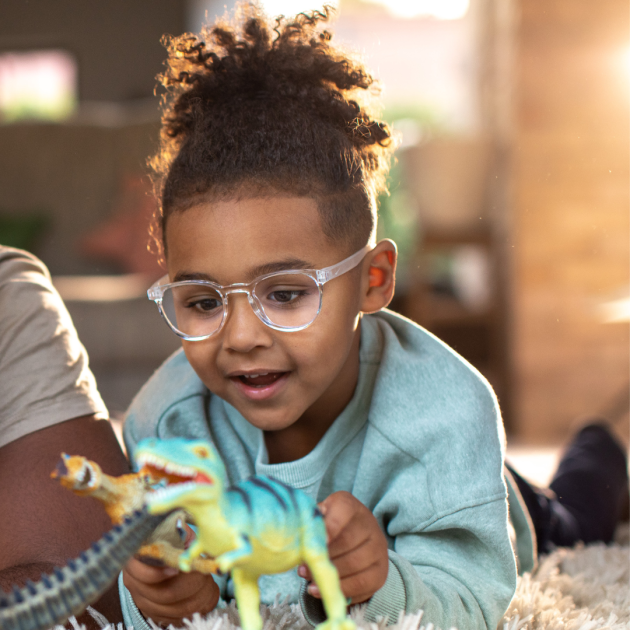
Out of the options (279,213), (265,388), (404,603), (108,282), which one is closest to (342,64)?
(279,213)

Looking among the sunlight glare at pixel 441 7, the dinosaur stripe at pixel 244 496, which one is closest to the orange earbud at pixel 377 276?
the dinosaur stripe at pixel 244 496

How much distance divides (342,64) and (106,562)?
711 millimetres

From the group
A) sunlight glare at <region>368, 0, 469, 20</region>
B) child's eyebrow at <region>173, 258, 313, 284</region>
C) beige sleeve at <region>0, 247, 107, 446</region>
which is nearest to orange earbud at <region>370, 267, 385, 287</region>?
child's eyebrow at <region>173, 258, 313, 284</region>

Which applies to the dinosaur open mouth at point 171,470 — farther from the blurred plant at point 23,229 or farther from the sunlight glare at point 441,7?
the blurred plant at point 23,229

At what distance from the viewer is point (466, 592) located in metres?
0.78

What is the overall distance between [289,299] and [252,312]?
0.17 feet

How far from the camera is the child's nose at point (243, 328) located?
73 centimetres

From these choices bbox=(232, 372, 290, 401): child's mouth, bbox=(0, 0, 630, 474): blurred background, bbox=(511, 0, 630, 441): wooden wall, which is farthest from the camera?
bbox=(511, 0, 630, 441): wooden wall

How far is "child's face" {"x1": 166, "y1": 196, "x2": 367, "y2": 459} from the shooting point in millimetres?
744

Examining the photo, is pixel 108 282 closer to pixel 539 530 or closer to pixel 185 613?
pixel 539 530

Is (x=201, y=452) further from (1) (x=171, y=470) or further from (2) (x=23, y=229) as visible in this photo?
(2) (x=23, y=229)

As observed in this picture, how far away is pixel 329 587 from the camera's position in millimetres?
495

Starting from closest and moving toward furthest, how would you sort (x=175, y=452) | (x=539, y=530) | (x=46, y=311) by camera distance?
(x=175, y=452)
(x=46, y=311)
(x=539, y=530)

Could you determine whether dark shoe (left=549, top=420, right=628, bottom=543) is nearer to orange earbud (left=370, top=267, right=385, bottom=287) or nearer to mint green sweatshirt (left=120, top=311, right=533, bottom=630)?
mint green sweatshirt (left=120, top=311, right=533, bottom=630)
